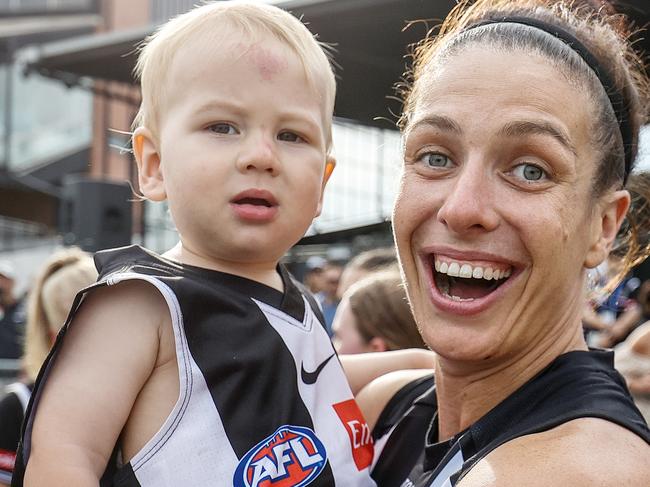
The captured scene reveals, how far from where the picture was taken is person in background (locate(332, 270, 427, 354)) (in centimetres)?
374

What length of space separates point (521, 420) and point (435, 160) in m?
0.54

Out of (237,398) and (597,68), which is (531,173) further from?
(237,398)

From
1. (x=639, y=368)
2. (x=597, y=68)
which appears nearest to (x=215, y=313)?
(x=597, y=68)

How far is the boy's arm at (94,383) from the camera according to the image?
5.27ft

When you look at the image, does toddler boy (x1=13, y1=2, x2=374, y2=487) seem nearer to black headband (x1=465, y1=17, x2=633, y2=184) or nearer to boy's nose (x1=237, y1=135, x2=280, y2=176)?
boy's nose (x1=237, y1=135, x2=280, y2=176)

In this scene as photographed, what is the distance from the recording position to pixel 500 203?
5.40 ft

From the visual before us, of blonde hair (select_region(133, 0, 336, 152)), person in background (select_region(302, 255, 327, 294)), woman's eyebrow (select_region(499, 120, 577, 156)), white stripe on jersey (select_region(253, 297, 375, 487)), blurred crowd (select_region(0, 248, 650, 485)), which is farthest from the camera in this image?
person in background (select_region(302, 255, 327, 294))

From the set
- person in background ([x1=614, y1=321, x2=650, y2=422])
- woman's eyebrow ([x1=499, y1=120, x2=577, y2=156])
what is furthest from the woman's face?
person in background ([x1=614, y1=321, x2=650, y2=422])

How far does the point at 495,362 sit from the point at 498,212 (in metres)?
0.35

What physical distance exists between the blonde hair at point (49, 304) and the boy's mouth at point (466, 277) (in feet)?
6.46

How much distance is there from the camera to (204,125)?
1.87 meters

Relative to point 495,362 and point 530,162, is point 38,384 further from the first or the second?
point 530,162

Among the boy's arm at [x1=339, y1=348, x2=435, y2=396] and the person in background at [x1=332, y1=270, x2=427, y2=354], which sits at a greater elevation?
the boy's arm at [x1=339, y1=348, x2=435, y2=396]

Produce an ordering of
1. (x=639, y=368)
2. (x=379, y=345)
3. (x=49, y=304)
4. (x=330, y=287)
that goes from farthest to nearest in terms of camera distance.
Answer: (x=330, y=287), (x=639, y=368), (x=379, y=345), (x=49, y=304)
